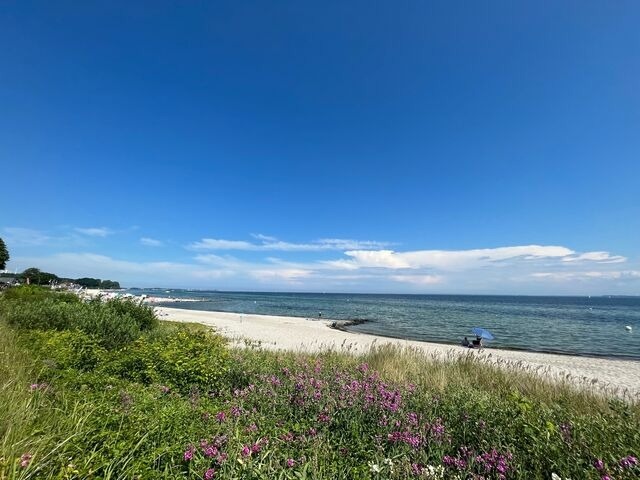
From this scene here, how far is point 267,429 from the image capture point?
13.0ft

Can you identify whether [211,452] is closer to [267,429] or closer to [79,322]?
[267,429]

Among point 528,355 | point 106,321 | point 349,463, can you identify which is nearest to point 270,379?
point 349,463

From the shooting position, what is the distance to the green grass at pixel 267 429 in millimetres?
2938

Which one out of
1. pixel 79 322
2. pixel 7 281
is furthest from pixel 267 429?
pixel 7 281

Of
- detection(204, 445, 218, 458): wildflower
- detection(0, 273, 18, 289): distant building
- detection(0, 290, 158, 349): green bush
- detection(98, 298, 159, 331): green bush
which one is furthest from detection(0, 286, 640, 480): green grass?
detection(0, 273, 18, 289): distant building

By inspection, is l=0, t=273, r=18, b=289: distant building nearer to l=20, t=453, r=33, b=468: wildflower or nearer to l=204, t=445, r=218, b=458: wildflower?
l=20, t=453, r=33, b=468: wildflower

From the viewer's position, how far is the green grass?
2.94 meters

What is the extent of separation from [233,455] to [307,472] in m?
0.73

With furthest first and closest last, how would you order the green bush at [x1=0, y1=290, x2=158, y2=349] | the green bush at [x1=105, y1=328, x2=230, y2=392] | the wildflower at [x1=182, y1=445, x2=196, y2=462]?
the green bush at [x1=0, y1=290, x2=158, y2=349], the green bush at [x1=105, y1=328, x2=230, y2=392], the wildflower at [x1=182, y1=445, x2=196, y2=462]

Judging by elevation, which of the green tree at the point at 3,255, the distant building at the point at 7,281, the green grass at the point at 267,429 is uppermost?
the green tree at the point at 3,255

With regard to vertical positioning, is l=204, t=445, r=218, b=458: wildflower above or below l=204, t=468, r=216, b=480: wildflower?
above

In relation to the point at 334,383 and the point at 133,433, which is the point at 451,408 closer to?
the point at 334,383

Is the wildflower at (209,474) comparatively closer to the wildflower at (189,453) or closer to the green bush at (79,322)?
the wildflower at (189,453)

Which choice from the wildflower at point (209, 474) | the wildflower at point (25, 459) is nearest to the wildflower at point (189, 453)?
the wildflower at point (209, 474)
